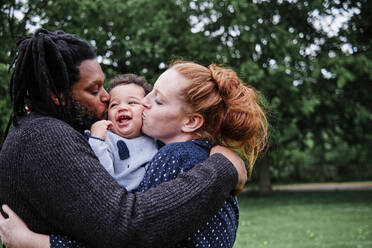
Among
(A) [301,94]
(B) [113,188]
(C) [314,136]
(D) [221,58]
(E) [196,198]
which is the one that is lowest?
(C) [314,136]

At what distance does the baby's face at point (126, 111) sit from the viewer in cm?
253

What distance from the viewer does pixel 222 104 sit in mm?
2119

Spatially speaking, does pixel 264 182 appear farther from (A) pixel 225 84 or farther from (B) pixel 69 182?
(B) pixel 69 182

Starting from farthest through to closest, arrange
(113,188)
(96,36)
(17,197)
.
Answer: (96,36) < (17,197) < (113,188)

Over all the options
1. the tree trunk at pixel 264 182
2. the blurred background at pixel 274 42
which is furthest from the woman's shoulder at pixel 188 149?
the tree trunk at pixel 264 182

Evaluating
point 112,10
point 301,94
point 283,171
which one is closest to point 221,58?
point 301,94

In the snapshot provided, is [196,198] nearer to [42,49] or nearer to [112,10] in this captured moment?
[42,49]

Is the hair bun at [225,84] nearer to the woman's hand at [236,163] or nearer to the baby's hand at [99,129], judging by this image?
the woman's hand at [236,163]

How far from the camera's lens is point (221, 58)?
12.4 metres

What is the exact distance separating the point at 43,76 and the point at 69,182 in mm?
529

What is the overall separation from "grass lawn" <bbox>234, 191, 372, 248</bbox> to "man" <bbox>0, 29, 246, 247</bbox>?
22.1 feet

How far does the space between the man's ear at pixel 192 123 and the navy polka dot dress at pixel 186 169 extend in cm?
11

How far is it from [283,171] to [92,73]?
31253mm

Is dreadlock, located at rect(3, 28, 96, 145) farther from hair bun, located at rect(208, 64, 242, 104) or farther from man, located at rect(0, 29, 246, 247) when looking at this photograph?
hair bun, located at rect(208, 64, 242, 104)
